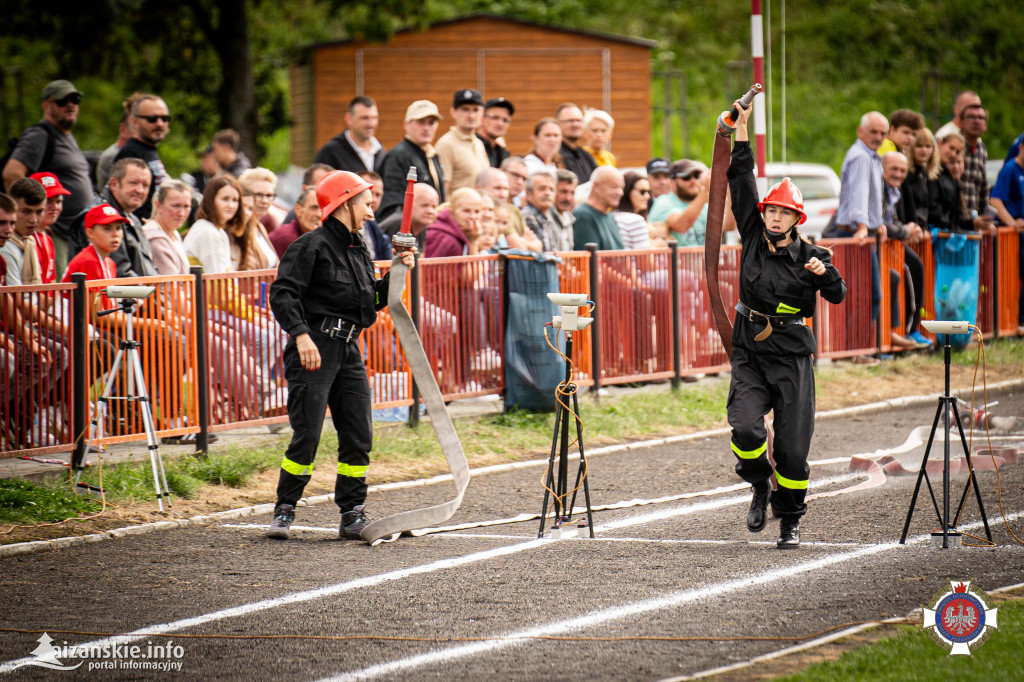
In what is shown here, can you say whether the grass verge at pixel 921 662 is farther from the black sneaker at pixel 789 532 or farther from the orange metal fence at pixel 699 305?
the orange metal fence at pixel 699 305

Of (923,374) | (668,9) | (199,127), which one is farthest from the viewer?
(668,9)

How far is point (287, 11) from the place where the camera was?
32.9m

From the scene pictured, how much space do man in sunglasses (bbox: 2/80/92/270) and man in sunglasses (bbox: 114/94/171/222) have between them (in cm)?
51

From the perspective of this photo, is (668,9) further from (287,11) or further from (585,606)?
(585,606)

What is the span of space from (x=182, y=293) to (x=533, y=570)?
395cm

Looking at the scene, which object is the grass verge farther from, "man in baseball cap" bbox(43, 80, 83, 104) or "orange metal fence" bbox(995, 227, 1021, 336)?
"orange metal fence" bbox(995, 227, 1021, 336)

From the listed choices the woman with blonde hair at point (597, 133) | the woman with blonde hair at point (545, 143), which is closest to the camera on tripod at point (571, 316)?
the woman with blonde hair at point (545, 143)

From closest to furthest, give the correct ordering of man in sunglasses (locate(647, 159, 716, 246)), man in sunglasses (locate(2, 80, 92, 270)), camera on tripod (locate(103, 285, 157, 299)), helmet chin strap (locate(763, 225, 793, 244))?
1. helmet chin strap (locate(763, 225, 793, 244))
2. camera on tripod (locate(103, 285, 157, 299))
3. man in sunglasses (locate(2, 80, 92, 270))
4. man in sunglasses (locate(647, 159, 716, 246))

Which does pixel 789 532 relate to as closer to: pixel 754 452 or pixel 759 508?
pixel 759 508

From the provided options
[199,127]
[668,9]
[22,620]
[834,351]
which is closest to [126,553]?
[22,620]

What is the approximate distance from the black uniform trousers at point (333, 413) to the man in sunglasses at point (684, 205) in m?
6.27

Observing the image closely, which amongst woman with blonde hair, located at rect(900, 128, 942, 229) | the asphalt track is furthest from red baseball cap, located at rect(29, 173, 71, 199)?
woman with blonde hair, located at rect(900, 128, 942, 229)

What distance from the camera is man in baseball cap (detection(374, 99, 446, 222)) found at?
12492 millimetres

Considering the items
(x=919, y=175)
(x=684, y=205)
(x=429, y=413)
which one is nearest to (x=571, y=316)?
(x=429, y=413)
